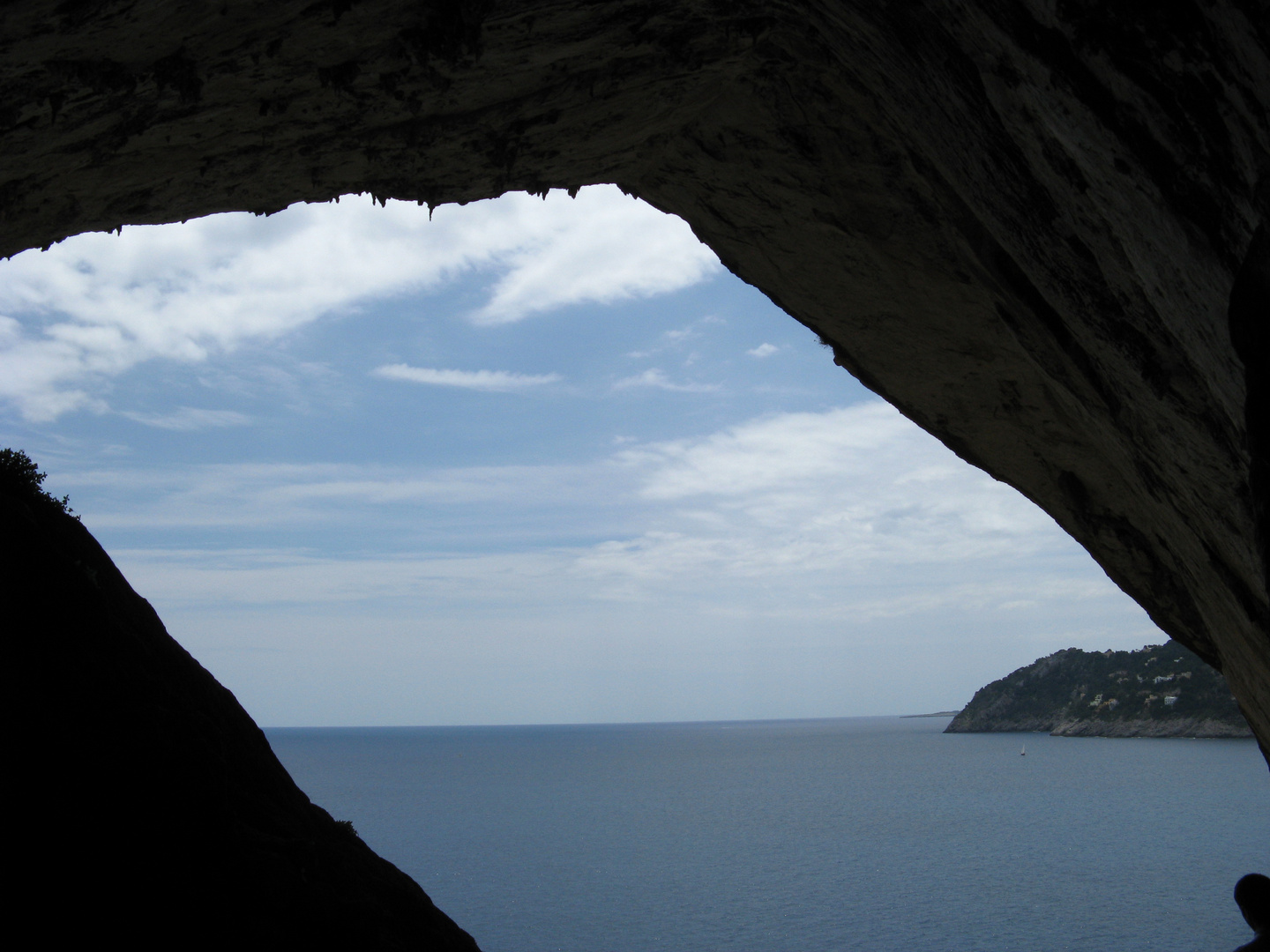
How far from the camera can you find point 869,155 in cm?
989

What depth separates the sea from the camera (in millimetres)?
44094

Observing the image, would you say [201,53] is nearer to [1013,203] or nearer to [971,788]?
[1013,203]

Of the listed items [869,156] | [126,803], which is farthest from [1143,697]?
[126,803]

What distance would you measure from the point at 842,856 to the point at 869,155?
213 feet

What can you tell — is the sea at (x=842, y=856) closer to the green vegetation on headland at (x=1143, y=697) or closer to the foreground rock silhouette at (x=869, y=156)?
the green vegetation on headland at (x=1143, y=697)

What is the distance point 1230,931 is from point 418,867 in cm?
4947

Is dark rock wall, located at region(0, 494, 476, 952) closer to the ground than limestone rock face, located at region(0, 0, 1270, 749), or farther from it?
closer to the ground

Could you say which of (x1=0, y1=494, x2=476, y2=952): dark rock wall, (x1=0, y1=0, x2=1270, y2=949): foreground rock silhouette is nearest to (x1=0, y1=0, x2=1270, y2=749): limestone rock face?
(x1=0, y1=0, x2=1270, y2=949): foreground rock silhouette

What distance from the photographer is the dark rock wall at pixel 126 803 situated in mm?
11586

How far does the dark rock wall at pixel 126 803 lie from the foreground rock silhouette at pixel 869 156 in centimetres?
61

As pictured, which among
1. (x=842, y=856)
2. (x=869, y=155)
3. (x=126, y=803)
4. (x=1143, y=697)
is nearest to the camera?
(x=869, y=155)

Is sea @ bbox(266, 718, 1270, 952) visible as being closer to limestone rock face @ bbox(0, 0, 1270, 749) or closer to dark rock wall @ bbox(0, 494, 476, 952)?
dark rock wall @ bbox(0, 494, 476, 952)

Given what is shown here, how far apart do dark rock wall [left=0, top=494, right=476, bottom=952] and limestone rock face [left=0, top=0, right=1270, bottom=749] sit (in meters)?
6.50

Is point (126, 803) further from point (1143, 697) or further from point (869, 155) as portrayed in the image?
point (1143, 697)
